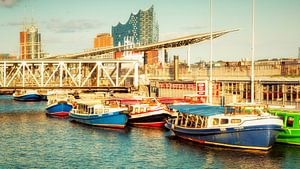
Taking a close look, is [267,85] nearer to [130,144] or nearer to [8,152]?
[130,144]

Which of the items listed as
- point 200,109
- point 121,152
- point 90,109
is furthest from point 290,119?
point 90,109

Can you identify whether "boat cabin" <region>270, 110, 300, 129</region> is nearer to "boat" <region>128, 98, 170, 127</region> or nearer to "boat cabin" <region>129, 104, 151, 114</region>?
"boat" <region>128, 98, 170, 127</region>

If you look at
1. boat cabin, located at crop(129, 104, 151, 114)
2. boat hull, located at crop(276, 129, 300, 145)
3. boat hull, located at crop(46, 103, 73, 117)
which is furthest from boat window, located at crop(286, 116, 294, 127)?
boat hull, located at crop(46, 103, 73, 117)

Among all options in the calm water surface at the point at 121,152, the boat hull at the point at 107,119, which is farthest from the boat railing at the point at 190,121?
the boat hull at the point at 107,119

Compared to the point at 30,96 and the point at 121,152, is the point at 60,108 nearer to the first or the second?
the point at 121,152

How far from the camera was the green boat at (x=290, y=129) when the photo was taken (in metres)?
45.8

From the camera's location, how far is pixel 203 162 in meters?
40.9

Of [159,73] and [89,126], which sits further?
[159,73]

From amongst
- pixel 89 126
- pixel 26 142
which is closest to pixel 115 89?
pixel 89 126

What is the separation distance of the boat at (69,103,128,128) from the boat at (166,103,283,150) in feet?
47.0

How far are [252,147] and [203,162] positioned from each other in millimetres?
5543

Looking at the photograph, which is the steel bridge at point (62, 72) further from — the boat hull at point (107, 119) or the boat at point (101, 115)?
the boat hull at point (107, 119)

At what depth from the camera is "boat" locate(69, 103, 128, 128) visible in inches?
2491

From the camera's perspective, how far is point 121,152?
46.6m
